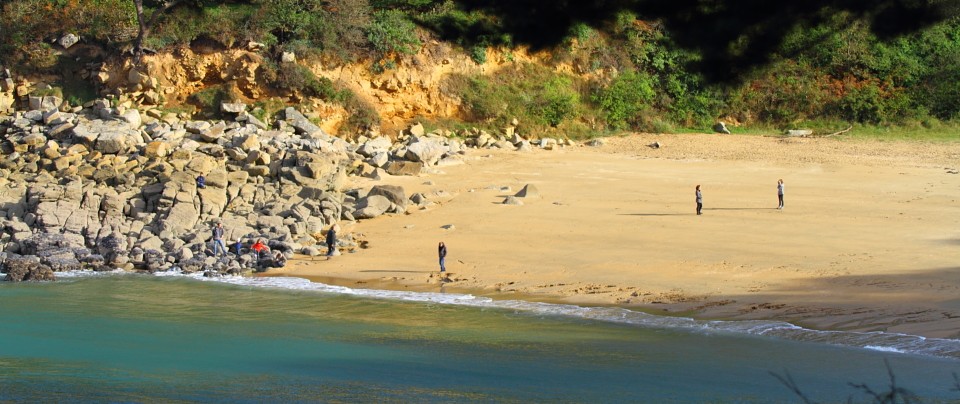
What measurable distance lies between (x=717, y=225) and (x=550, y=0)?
45.0ft

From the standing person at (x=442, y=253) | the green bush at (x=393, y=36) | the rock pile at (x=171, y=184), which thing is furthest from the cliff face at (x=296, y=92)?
the standing person at (x=442, y=253)

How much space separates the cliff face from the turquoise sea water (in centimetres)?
1187

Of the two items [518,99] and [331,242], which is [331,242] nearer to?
[331,242]

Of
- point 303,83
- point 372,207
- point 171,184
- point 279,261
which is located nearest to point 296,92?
point 303,83

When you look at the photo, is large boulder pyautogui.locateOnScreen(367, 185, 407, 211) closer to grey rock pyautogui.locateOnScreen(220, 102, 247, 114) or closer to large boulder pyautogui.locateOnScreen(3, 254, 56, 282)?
large boulder pyautogui.locateOnScreen(3, 254, 56, 282)

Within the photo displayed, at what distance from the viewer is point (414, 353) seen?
44.6 ft

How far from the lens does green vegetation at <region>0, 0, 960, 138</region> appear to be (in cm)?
2898

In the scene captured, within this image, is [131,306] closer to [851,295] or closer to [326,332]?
[326,332]

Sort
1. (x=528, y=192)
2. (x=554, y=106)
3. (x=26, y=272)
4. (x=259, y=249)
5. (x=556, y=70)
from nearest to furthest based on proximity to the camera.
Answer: (x=26, y=272) < (x=259, y=249) < (x=528, y=192) < (x=554, y=106) < (x=556, y=70)

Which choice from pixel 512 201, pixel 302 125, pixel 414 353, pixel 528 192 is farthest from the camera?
pixel 302 125

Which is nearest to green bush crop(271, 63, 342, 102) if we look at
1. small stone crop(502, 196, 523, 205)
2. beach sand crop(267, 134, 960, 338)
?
beach sand crop(267, 134, 960, 338)

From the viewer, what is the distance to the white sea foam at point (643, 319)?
12.9m

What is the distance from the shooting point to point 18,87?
94.5 feet

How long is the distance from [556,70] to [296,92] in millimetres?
8182
